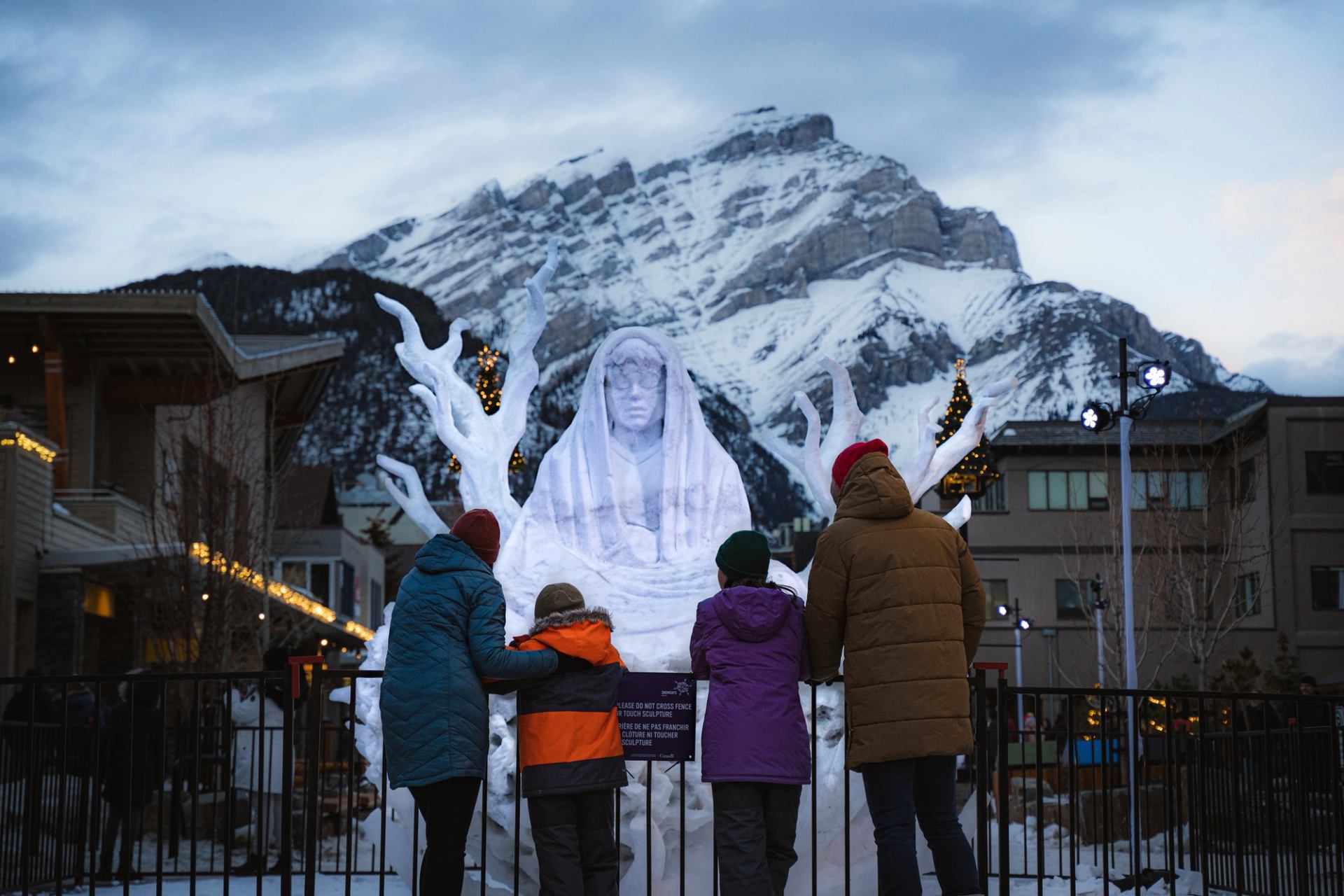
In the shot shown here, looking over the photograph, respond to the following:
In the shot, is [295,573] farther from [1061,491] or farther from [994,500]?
[1061,491]

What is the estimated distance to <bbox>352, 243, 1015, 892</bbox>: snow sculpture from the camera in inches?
380

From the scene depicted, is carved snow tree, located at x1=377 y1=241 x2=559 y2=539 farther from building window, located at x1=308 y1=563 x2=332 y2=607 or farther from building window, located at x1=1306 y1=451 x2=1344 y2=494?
building window, located at x1=308 y1=563 x2=332 y2=607

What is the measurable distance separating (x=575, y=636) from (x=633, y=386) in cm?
470

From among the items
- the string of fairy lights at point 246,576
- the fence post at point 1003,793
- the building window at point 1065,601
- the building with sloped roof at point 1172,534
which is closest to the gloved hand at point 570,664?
the fence post at point 1003,793

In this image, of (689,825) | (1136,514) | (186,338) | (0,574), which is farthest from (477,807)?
(1136,514)

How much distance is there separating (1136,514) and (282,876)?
38.7 m

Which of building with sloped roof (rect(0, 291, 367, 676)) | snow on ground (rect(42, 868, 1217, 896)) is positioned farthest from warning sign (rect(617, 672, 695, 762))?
building with sloped roof (rect(0, 291, 367, 676))

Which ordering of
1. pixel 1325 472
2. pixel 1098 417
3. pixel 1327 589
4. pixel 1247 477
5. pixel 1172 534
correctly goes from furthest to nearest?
pixel 1247 477 < pixel 1327 589 < pixel 1325 472 < pixel 1172 534 < pixel 1098 417

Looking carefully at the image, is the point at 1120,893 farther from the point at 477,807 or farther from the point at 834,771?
the point at 477,807

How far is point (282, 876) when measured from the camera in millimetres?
7938

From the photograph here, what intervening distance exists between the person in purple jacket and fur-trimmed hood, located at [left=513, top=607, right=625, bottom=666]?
478mm

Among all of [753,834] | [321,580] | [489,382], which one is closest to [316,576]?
[321,580]

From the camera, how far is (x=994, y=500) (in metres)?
53.8

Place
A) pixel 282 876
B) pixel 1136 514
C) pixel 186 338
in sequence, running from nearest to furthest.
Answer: pixel 282 876
pixel 186 338
pixel 1136 514
